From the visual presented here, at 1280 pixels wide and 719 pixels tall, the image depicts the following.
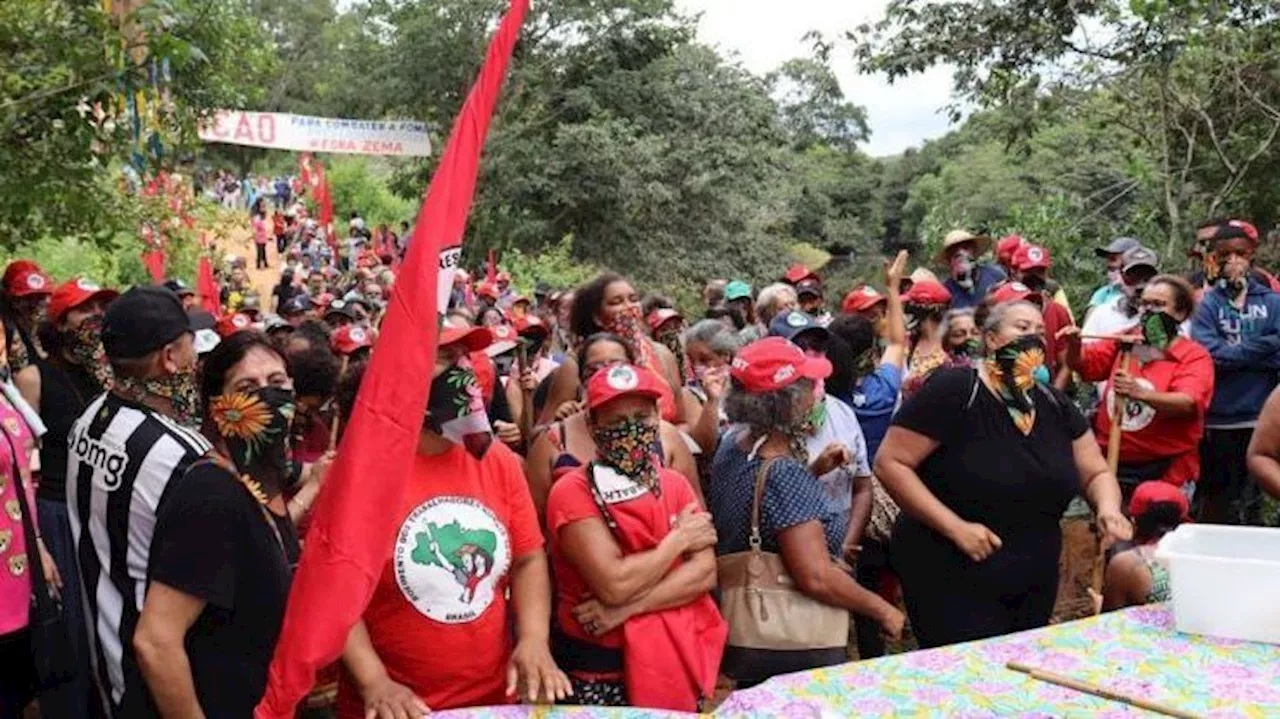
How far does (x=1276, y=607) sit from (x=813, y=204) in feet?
102

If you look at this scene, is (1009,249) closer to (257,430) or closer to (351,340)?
(351,340)

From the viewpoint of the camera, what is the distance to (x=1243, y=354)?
19.1 ft

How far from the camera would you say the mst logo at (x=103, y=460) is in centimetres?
289

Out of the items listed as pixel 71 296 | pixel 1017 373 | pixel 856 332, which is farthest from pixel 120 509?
pixel 856 332

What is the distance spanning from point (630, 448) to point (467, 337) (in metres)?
0.52

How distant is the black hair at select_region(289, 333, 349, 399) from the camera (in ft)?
14.8

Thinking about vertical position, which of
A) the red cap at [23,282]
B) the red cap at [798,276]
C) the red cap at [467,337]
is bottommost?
the red cap at [467,337]

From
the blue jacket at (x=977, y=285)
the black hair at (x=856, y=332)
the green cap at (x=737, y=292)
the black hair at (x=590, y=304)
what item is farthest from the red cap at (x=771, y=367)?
the green cap at (x=737, y=292)

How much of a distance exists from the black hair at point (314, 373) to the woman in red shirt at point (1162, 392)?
331cm

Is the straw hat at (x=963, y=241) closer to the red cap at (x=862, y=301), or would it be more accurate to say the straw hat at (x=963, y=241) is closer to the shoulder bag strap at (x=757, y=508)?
the red cap at (x=862, y=301)

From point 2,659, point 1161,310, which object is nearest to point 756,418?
point 2,659

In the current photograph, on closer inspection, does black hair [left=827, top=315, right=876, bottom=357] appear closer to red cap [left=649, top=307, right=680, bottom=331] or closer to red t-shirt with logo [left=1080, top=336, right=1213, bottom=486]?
red cap [left=649, top=307, right=680, bottom=331]

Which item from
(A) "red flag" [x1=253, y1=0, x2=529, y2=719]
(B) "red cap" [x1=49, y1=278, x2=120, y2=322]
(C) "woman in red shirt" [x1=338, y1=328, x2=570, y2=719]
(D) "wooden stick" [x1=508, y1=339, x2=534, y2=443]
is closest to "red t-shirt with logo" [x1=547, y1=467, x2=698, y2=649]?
(C) "woman in red shirt" [x1=338, y1=328, x2=570, y2=719]

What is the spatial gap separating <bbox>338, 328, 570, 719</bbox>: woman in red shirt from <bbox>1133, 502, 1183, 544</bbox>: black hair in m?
1.94
